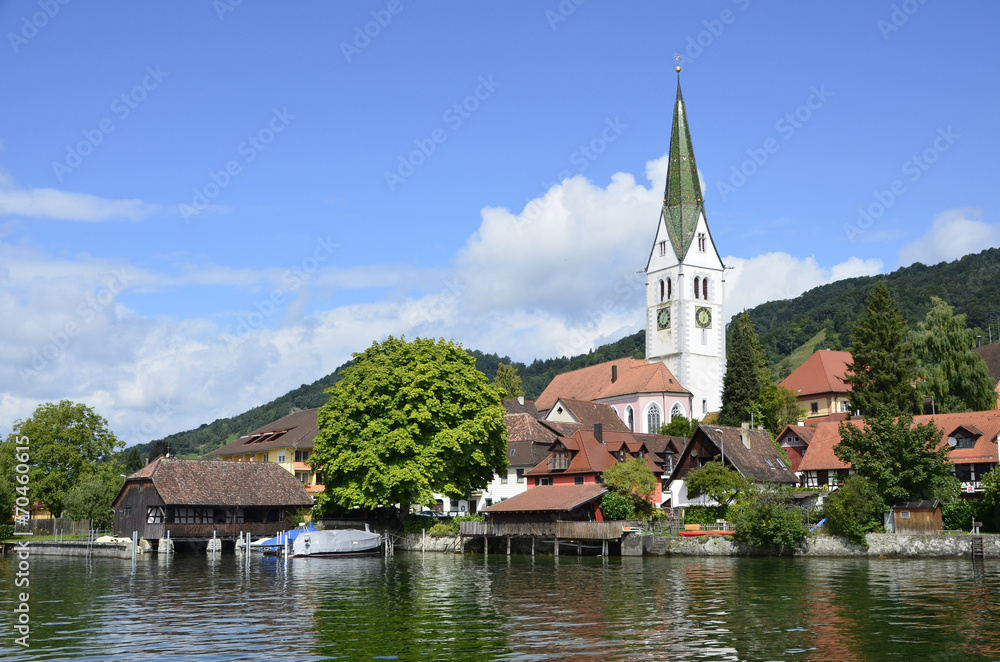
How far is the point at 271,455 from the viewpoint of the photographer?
324 ft

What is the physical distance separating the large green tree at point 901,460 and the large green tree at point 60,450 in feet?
200

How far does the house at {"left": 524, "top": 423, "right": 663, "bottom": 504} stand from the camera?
7212 centimetres

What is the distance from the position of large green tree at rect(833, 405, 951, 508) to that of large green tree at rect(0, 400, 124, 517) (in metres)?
61.1

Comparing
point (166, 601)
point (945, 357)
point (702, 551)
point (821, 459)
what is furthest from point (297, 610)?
point (945, 357)

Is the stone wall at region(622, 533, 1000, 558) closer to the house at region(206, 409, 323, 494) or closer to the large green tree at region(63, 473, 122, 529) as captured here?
the house at region(206, 409, 323, 494)

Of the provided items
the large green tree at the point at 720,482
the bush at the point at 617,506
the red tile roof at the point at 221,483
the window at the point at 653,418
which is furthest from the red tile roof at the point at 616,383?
the red tile roof at the point at 221,483

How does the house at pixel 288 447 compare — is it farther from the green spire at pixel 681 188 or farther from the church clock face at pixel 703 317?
the green spire at pixel 681 188

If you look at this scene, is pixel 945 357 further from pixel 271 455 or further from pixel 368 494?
pixel 271 455

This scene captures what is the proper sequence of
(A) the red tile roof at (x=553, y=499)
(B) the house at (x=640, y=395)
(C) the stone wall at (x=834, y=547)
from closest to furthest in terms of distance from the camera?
(C) the stone wall at (x=834, y=547) → (A) the red tile roof at (x=553, y=499) → (B) the house at (x=640, y=395)

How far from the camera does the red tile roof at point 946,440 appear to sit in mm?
64812

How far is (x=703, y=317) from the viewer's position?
115m

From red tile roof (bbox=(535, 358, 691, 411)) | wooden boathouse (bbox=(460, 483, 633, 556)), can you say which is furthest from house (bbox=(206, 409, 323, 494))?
red tile roof (bbox=(535, 358, 691, 411))

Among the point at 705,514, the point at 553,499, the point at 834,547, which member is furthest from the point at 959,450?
the point at 553,499

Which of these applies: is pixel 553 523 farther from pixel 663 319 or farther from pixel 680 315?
pixel 663 319
